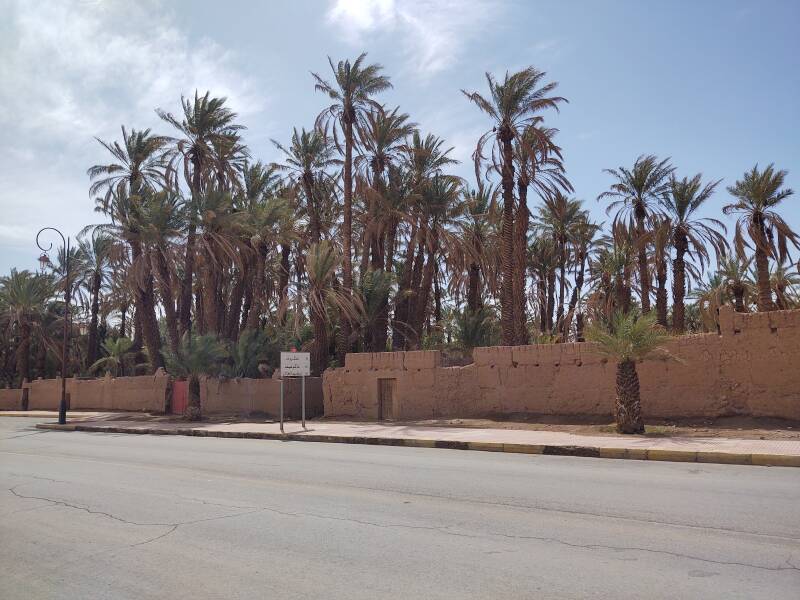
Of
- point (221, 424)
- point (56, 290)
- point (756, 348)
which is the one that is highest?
point (56, 290)

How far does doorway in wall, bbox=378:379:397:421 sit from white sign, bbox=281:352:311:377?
3918 mm

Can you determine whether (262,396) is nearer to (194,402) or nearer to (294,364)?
(194,402)

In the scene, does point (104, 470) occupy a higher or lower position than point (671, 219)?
lower

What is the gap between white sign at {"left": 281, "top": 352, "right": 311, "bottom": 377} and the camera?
21.6 metres

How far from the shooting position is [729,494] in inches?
359

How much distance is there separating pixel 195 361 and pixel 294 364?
28.3 feet

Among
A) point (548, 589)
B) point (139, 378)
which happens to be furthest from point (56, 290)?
point (548, 589)

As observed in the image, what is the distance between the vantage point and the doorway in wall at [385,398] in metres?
24.6

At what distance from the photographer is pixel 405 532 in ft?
23.6

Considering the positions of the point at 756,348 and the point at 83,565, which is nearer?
the point at 83,565

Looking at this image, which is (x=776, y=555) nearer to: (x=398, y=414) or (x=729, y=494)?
(x=729, y=494)

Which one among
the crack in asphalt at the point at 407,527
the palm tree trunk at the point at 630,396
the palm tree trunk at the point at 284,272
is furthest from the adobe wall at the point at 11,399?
the palm tree trunk at the point at 630,396

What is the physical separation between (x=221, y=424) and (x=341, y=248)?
40.4ft

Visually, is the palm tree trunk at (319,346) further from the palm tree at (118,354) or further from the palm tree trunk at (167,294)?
the palm tree at (118,354)
